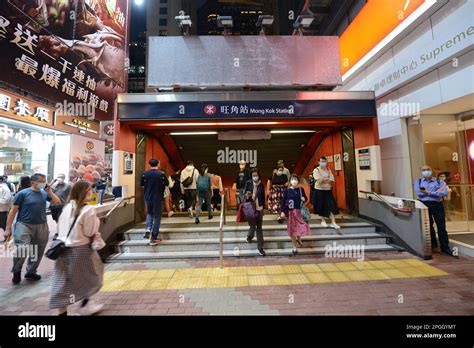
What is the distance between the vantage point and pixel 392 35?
7340mm

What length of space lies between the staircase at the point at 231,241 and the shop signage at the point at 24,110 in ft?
26.3

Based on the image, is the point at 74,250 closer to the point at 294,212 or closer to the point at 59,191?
the point at 59,191

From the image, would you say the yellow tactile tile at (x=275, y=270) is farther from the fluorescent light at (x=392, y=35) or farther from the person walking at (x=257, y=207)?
the fluorescent light at (x=392, y=35)

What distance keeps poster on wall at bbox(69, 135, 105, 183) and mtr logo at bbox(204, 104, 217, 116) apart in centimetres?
940

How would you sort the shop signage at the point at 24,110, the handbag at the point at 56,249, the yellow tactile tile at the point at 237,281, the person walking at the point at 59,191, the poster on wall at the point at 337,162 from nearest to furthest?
the handbag at the point at 56,249 → the yellow tactile tile at the point at 237,281 → the person walking at the point at 59,191 → the poster on wall at the point at 337,162 → the shop signage at the point at 24,110

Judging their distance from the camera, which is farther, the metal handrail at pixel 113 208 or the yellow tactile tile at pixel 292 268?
the metal handrail at pixel 113 208

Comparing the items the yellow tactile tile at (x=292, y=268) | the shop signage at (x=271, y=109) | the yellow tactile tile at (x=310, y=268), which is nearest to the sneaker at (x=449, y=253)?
the yellow tactile tile at (x=310, y=268)

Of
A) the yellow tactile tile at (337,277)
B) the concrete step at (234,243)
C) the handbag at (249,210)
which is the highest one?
the handbag at (249,210)

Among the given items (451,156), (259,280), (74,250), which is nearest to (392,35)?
(451,156)

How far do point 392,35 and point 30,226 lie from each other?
36.0 feet

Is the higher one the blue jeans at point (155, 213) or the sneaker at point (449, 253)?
the blue jeans at point (155, 213)

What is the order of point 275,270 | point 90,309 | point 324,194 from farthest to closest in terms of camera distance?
point 324,194, point 275,270, point 90,309

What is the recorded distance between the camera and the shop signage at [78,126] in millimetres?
12031

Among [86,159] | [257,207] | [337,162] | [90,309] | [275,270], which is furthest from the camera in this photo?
[86,159]
